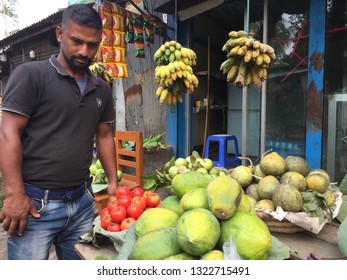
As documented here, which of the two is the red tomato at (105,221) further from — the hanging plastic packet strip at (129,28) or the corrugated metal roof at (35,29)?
the corrugated metal roof at (35,29)

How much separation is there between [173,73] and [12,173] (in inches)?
67.0

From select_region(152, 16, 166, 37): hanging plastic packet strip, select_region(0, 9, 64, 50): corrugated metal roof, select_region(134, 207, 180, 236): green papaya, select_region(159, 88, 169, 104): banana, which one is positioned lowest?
select_region(134, 207, 180, 236): green papaya

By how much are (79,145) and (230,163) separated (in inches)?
119

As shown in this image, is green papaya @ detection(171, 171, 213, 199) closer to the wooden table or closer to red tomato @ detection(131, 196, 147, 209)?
red tomato @ detection(131, 196, 147, 209)

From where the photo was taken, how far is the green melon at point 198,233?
0.96 meters

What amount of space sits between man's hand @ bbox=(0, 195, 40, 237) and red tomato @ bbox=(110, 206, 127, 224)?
45cm

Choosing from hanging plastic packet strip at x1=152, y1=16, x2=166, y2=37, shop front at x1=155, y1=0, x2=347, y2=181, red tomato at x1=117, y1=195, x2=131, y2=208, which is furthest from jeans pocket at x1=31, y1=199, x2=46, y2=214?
hanging plastic packet strip at x1=152, y1=16, x2=166, y2=37

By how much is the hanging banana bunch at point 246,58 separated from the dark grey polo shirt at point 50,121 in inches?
48.9

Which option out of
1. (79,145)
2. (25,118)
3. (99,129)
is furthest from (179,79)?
(25,118)

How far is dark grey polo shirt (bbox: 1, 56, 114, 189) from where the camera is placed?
1.50 m

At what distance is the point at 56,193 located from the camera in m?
1.63

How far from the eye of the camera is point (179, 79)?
284 cm

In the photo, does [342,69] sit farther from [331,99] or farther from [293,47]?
[293,47]

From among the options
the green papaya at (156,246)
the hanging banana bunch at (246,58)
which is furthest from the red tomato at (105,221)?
the hanging banana bunch at (246,58)
